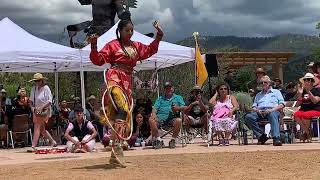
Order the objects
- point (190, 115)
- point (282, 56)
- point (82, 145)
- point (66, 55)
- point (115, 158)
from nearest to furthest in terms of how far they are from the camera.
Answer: point (115, 158), point (82, 145), point (190, 115), point (66, 55), point (282, 56)

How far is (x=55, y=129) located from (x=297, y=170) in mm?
8056

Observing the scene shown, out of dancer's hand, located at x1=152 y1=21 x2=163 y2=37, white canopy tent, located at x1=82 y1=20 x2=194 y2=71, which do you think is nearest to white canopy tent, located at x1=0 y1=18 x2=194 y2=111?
white canopy tent, located at x1=82 y1=20 x2=194 y2=71

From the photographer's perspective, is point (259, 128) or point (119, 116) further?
point (259, 128)

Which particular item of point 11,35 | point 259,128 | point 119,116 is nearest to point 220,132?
point 259,128

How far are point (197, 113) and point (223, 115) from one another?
3.17 ft

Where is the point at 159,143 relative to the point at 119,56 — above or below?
below

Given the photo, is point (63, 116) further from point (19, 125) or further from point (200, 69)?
point (200, 69)

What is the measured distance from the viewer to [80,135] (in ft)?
34.8

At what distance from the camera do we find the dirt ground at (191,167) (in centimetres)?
631

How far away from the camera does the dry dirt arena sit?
6332 mm

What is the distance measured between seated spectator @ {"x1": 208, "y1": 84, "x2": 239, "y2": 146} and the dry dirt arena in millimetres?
1681

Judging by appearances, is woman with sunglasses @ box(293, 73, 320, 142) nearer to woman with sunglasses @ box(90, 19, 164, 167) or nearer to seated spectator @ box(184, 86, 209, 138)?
seated spectator @ box(184, 86, 209, 138)

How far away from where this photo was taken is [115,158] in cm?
714

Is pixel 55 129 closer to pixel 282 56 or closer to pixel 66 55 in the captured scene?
pixel 66 55
